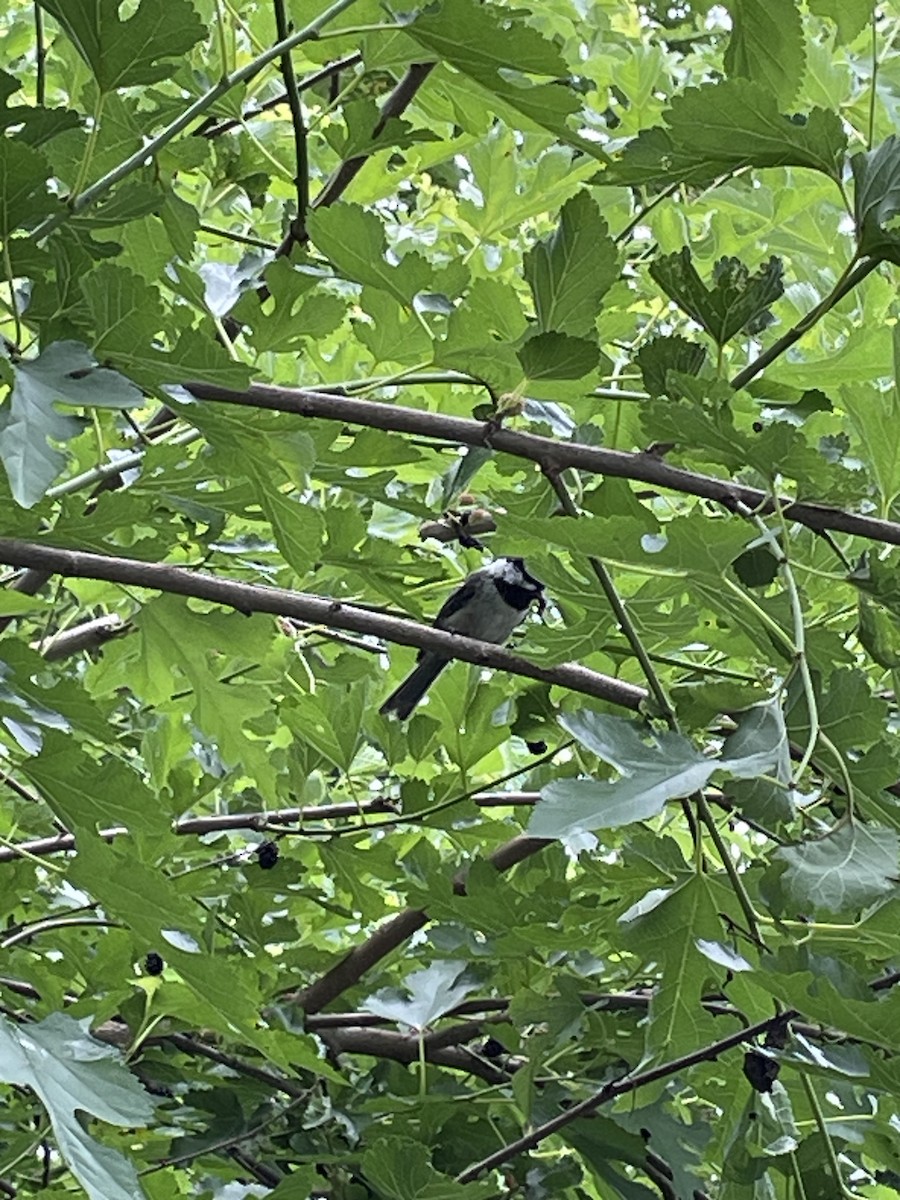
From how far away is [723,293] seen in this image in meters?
0.65

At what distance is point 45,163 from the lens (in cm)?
55

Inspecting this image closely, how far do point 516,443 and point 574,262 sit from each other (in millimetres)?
87

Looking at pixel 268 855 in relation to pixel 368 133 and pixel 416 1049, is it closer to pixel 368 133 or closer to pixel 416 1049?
pixel 416 1049

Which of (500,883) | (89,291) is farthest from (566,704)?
(89,291)

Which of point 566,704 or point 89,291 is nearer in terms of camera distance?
point 89,291

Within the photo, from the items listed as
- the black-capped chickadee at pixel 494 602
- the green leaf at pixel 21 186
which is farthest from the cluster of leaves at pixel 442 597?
the black-capped chickadee at pixel 494 602

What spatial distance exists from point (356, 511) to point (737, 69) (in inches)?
13.5

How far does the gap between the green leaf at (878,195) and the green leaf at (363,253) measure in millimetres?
224

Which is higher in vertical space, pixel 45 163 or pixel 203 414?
pixel 45 163

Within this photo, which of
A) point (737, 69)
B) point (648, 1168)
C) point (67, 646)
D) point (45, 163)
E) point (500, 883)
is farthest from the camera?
point (67, 646)

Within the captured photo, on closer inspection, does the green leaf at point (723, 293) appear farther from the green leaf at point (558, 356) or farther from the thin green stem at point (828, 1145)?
the thin green stem at point (828, 1145)

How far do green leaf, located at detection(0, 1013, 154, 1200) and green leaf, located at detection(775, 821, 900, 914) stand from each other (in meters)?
0.29

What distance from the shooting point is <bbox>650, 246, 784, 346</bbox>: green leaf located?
2.11 ft

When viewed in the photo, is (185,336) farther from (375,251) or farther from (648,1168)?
(648,1168)
